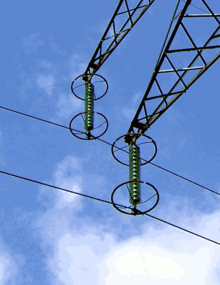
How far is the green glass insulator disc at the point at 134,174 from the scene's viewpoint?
53.4 ft

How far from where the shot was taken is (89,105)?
767 inches

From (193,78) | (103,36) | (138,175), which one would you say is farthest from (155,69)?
(103,36)

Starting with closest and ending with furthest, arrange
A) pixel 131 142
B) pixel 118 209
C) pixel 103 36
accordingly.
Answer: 1. pixel 118 209
2. pixel 131 142
3. pixel 103 36

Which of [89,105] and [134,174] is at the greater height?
[89,105]

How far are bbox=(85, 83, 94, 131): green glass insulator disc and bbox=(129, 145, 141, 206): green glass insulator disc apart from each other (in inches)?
70.4

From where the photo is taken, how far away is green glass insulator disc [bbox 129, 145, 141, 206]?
1627cm

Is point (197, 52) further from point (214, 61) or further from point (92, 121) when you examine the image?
point (92, 121)

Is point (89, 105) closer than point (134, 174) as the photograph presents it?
No

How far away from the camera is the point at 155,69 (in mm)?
16891

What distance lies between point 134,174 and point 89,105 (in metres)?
3.49

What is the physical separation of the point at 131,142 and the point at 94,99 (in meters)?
3.34

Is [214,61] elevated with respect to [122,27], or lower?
lower

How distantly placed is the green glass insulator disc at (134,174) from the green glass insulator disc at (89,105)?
1.79 m

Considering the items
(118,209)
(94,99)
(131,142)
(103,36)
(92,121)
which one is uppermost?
(103,36)
